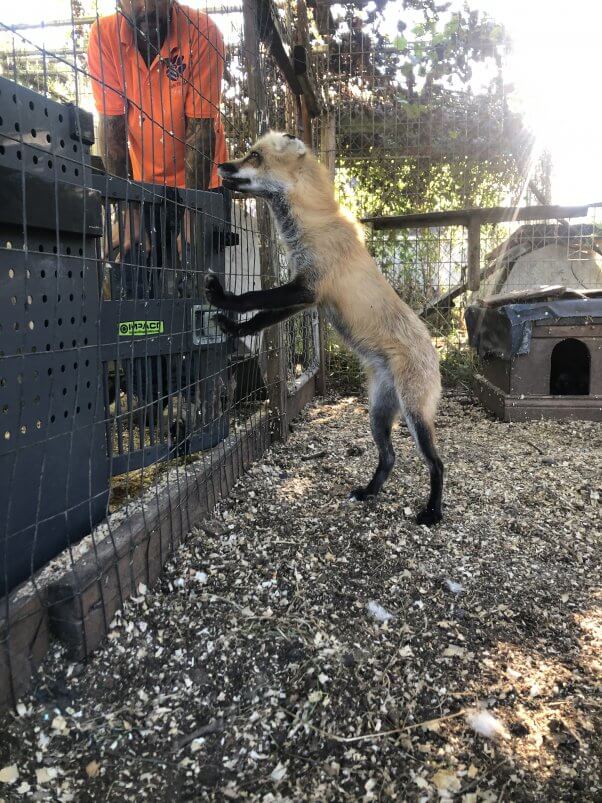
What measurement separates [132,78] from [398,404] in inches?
92.3

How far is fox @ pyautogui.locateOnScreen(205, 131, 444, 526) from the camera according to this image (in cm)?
305

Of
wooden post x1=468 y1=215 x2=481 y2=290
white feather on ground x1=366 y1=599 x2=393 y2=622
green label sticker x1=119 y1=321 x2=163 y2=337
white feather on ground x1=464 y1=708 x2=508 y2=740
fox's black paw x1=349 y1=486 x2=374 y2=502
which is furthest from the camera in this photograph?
wooden post x1=468 y1=215 x2=481 y2=290

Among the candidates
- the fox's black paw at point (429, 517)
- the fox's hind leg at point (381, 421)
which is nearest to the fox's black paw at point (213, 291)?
the fox's hind leg at point (381, 421)

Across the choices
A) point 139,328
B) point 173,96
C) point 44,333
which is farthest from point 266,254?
point 44,333

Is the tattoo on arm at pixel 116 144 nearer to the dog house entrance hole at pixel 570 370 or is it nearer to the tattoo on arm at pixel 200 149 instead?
the tattoo on arm at pixel 200 149

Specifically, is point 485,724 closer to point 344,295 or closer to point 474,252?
point 344,295

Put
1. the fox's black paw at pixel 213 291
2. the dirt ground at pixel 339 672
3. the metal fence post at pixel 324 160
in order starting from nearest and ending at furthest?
A: 1. the dirt ground at pixel 339 672
2. the fox's black paw at pixel 213 291
3. the metal fence post at pixel 324 160

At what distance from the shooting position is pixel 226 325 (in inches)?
113

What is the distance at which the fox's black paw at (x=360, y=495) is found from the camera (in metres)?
3.25

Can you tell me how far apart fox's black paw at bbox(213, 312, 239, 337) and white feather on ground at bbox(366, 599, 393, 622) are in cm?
146

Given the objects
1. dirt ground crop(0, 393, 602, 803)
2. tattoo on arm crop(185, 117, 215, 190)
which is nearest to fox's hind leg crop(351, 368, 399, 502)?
dirt ground crop(0, 393, 602, 803)

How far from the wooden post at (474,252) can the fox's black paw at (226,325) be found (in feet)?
14.6

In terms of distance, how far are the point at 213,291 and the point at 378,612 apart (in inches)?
63.3

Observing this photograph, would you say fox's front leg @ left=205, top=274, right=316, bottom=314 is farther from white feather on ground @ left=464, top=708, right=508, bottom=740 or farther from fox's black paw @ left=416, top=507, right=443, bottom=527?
white feather on ground @ left=464, top=708, right=508, bottom=740
